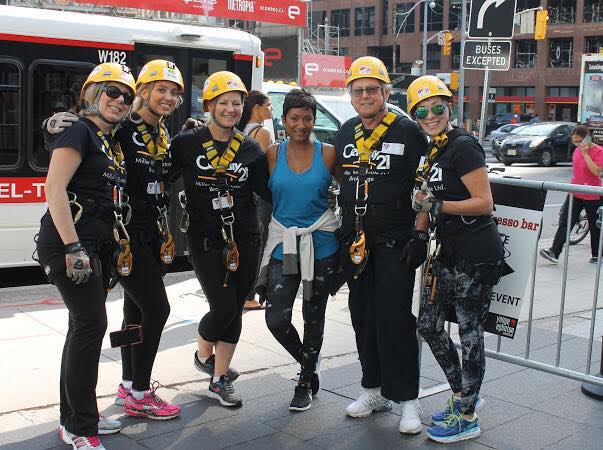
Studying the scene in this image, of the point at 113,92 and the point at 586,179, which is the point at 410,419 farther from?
the point at 586,179

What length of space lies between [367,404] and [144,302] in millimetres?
1487

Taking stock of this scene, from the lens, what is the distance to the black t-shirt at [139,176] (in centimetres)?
447

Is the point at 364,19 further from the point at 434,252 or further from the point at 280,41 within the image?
the point at 434,252

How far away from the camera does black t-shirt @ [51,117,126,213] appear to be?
154 inches

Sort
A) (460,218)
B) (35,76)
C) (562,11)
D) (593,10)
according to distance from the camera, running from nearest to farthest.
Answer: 1. (460,218)
2. (35,76)
3. (593,10)
4. (562,11)

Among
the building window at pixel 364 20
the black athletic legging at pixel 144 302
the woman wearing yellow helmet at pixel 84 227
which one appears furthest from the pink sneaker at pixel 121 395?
the building window at pixel 364 20

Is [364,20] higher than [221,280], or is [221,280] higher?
[364,20]

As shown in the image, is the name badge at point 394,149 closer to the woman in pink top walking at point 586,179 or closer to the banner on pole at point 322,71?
the woman in pink top walking at point 586,179

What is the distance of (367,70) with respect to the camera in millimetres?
4496

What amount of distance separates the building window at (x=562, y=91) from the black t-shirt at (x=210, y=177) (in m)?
59.2

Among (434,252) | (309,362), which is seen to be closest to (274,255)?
(309,362)

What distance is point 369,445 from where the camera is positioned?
14.3 feet

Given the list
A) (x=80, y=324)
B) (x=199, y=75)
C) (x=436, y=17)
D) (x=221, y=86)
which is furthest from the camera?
(x=436, y=17)

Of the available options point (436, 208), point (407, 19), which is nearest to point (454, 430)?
point (436, 208)
